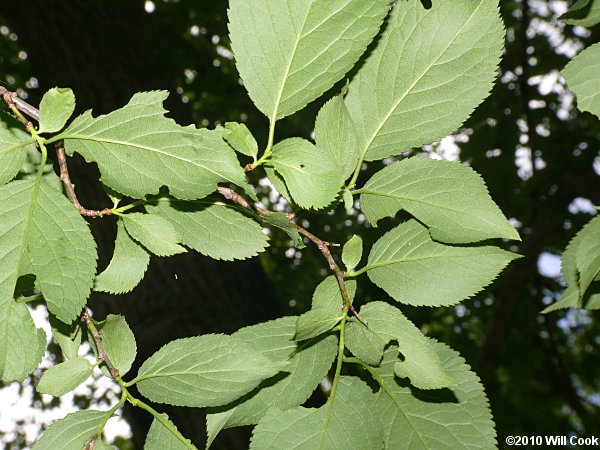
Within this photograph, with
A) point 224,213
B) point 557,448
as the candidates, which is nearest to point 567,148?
point 557,448

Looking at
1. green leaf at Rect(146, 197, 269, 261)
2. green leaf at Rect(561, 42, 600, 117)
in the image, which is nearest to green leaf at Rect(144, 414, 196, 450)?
green leaf at Rect(146, 197, 269, 261)

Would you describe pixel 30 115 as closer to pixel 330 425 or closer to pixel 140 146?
pixel 140 146

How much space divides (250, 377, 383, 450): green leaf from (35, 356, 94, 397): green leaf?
262mm

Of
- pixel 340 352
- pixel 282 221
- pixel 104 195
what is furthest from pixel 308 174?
pixel 104 195

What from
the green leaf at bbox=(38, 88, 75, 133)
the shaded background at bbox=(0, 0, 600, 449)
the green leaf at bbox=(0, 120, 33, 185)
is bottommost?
the shaded background at bbox=(0, 0, 600, 449)

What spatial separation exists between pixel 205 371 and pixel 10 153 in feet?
1.24

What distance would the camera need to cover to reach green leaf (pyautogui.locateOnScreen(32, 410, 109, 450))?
2.41 ft

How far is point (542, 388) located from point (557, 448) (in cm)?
161

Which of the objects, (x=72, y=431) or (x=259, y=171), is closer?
(x=72, y=431)

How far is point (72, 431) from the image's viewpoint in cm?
75

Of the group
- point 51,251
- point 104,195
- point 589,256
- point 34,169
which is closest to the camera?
point 51,251

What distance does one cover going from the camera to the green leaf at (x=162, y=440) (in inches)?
30.3

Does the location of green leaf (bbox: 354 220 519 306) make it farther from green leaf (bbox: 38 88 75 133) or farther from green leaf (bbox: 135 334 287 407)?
green leaf (bbox: 38 88 75 133)

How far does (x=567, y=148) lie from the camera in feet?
10.4
